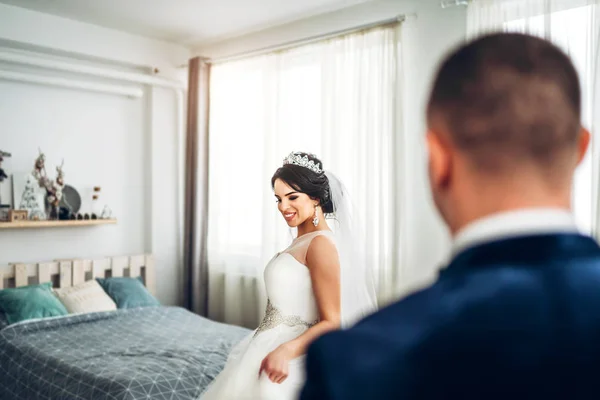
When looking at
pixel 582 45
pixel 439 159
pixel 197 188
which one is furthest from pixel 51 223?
pixel 439 159

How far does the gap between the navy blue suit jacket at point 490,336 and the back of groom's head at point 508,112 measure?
81 mm

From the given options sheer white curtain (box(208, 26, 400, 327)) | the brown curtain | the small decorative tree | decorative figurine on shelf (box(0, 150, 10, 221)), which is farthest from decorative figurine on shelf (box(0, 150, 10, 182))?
sheer white curtain (box(208, 26, 400, 327))

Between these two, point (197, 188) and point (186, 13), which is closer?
point (186, 13)

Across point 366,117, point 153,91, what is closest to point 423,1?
point 366,117

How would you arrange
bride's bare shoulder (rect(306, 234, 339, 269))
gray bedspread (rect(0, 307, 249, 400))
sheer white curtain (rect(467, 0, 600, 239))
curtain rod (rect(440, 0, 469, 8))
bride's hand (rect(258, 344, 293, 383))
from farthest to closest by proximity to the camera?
curtain rod (rect(440, 0, 469, 8)), sheer white curtain (rect(467, 0, 600, 239)), gray bedspread (rect(0, 307, 249, 400)), bride's bare shoulder (rect(306, 234, 339, 269)), bride's hand (rect(258, 344, 293, 383))

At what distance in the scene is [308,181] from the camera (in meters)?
2.11

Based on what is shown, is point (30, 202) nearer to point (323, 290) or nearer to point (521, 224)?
point (323, 290)

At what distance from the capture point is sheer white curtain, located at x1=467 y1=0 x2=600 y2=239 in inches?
105

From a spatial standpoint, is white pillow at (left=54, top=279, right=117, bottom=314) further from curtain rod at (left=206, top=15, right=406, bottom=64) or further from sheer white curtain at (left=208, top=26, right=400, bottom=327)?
curtain rod at (left=206, top=15, right=406, bottom=64)

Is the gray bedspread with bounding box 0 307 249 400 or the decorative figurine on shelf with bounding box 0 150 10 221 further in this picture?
the decorative figurine on shelf with bounding box 0 150 10 221

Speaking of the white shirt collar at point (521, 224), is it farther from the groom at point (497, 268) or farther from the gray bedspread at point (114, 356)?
the gray bedspread at point (114, 356)

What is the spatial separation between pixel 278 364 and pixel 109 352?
1484 mm

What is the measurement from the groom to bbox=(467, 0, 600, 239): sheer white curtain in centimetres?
231

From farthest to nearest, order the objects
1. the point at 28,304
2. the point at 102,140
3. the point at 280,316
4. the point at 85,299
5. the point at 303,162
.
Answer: the point at 102,140 < the point at 85,299 < the point at 28,304 < the point at 303,162 < the point at 280,316
